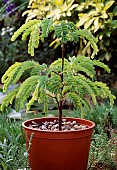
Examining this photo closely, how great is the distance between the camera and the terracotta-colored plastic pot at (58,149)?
2004mm

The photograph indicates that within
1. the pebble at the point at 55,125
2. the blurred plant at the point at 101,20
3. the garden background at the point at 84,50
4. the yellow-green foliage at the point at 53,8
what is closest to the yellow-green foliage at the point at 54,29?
the garden background at the point at 84,50

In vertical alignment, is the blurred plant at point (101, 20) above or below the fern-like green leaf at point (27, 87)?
above

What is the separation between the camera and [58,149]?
2.02 m

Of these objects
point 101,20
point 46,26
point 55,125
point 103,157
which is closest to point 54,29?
point 46,26

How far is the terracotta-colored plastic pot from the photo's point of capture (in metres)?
2.00

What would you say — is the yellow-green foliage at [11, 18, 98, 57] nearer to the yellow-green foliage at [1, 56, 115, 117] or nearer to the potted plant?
the potted plant

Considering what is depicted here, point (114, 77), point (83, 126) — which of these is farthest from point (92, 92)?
point (114, 77)

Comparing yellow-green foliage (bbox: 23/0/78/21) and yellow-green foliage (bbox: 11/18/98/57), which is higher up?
yellow-green foliage (bbox: 23/0/78/21)

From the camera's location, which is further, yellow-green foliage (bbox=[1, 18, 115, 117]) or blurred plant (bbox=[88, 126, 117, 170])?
blurred plant (bbox=[88, 126, 117, 170])

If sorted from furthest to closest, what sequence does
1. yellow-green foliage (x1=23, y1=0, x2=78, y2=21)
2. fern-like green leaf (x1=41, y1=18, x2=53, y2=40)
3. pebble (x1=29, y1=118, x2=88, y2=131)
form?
1. yellow-green foliage (x1=23, y1=0, x2=78, y2=21)
2. pebble (x1=29, y1=118, x2=88, y2=131)
3. fern-like green leaf (x1=41, y1=18, x2=53, y2=40)

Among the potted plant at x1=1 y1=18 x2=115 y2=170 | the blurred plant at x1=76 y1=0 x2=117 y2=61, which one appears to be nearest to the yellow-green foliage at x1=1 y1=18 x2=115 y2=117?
the potted plant at x1=1 y1=18 x2=115 y2=170

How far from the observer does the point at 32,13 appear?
490 centimetres

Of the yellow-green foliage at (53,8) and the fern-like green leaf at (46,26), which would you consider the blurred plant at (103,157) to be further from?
the yellow-green foliage at (53,8)

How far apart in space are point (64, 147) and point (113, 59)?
3.16m
